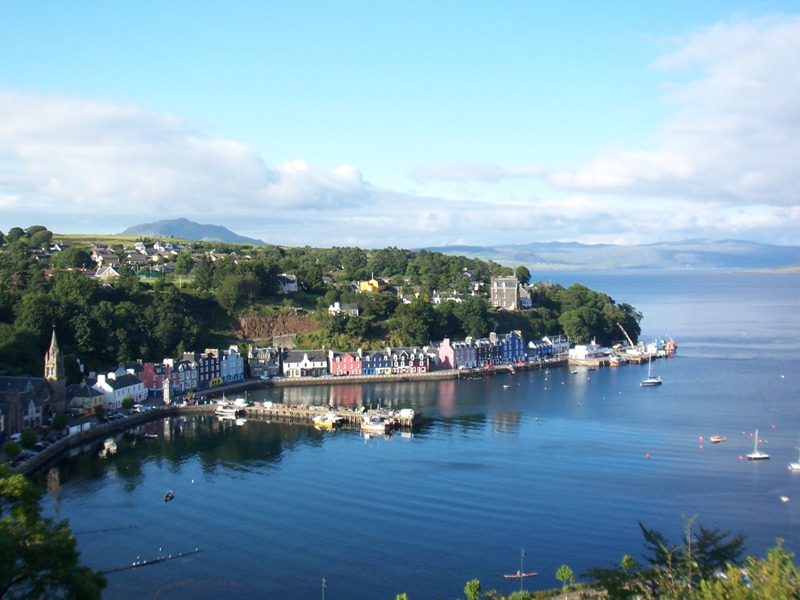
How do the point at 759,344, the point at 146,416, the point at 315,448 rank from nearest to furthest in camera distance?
the point at 315,448 → the point at 146,416 → the point at 759,344

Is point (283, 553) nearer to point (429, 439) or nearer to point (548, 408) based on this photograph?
point (429, 439)

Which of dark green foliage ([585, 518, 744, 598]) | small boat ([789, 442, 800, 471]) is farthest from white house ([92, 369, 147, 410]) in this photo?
small boat ([789, 442, 800, 471])

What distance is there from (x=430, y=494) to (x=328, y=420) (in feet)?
35.8

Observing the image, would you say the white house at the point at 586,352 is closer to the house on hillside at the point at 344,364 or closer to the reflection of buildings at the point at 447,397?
the reflection of buildings at the point at 447,397

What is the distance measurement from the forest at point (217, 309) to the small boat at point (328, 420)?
12.4 m

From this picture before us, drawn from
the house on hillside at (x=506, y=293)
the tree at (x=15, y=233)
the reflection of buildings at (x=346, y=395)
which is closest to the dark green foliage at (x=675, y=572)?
the reflection of buildings at (x=346, y=395)

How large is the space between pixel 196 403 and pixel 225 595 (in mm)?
20426

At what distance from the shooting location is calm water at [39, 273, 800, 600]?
17062 millimetres

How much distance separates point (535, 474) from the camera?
23.8 m

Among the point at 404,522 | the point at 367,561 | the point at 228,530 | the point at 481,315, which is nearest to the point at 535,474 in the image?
the point at 404,522

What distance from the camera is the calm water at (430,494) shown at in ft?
56.0

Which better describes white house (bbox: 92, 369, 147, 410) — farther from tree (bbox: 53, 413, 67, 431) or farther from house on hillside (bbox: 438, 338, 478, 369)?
house on hillside (bbox: 438, 338, 478, 369)

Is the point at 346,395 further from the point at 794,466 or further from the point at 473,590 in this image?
the point at 473,590

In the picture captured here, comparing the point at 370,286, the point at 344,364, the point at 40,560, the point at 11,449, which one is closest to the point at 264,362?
the point at 344,364
